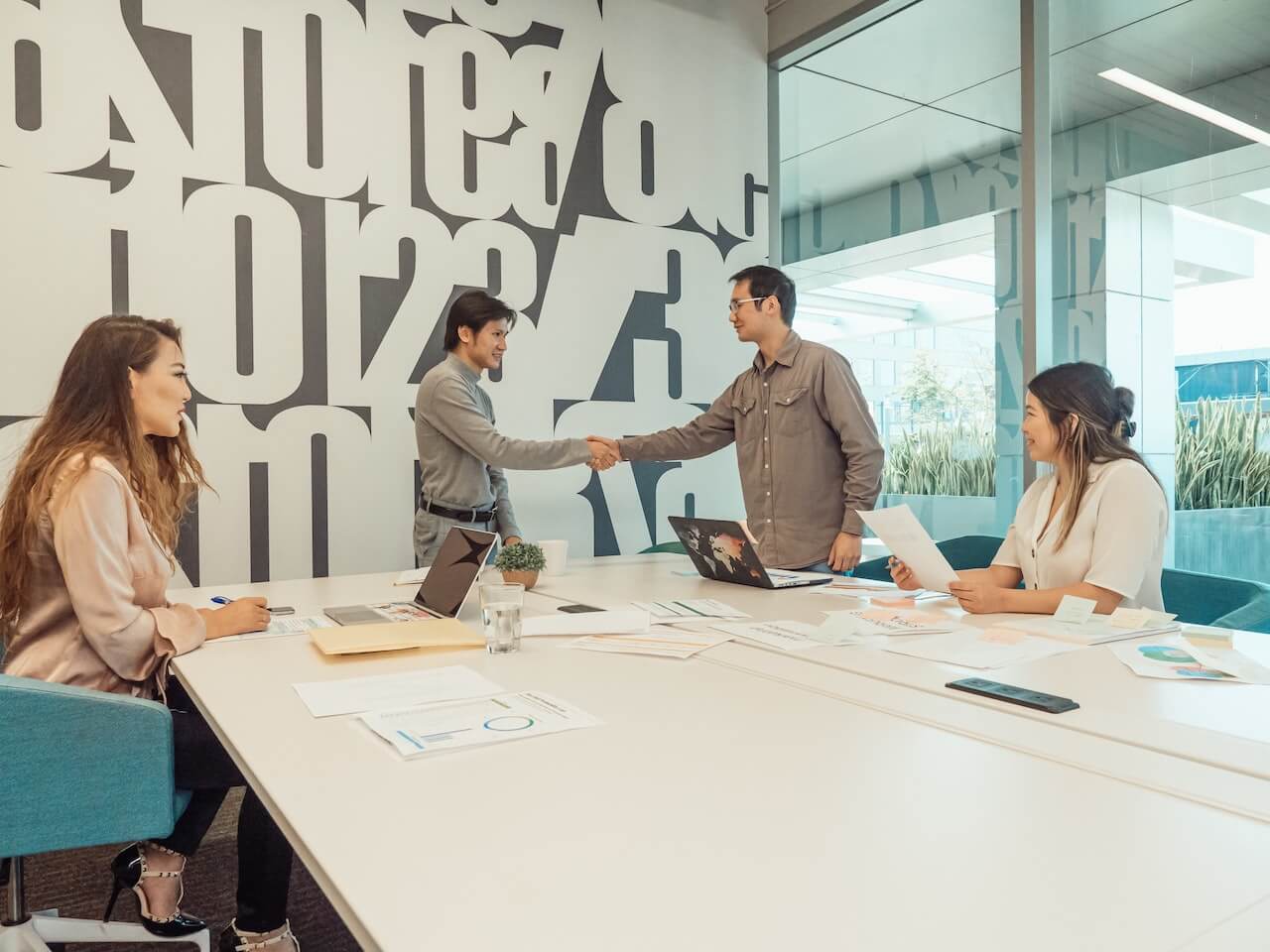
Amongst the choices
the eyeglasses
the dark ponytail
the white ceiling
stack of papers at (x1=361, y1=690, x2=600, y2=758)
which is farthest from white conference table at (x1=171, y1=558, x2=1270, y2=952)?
the white ceiling

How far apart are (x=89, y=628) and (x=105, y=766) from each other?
0.32 metres

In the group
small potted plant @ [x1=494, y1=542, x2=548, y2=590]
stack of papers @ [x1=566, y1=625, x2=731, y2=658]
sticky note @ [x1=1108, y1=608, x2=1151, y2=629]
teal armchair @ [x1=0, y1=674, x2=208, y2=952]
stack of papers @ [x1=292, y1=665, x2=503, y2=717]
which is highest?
small potted plant @ [x1=494, y1=542, x2=548, y2=590]

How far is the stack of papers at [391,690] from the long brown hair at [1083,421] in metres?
1.48

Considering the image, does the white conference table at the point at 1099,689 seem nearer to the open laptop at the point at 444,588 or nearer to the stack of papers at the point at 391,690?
the stack of papers at the point at 391,690

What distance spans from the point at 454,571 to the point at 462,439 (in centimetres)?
127

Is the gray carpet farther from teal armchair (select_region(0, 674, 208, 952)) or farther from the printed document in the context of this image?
the printed document

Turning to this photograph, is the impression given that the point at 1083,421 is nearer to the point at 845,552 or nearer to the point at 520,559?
the point at 845,552

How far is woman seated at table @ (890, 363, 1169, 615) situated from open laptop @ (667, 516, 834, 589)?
0.33m

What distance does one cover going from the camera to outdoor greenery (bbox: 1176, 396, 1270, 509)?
3018 millimetres

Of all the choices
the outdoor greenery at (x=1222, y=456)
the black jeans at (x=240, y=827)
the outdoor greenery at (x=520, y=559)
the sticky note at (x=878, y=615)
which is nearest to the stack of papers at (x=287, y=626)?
the black jeans at (x=240, y=827)

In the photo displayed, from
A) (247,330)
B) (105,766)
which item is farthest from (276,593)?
(247,330)

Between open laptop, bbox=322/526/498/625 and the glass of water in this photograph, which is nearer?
the glass of water

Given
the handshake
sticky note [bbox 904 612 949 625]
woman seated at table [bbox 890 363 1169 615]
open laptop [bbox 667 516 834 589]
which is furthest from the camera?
the handshake

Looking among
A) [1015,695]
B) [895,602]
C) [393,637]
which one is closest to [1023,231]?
[895,602]
